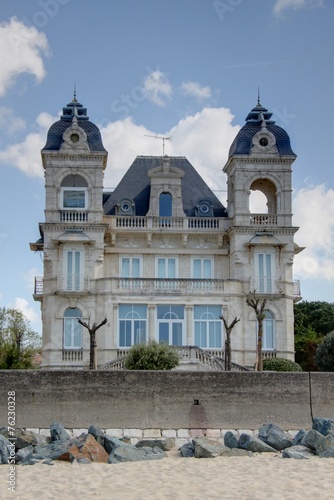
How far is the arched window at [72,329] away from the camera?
41969 millimetres

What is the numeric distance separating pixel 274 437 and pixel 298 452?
1616 mm

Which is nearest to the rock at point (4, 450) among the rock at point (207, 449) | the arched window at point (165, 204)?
the rock at point (207, 449)

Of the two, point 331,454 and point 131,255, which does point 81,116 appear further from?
point 331,454

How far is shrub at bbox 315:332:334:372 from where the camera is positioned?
134ft

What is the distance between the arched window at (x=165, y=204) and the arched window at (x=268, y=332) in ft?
23.6

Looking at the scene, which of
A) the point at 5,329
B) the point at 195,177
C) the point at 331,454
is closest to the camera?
the point at 331,454

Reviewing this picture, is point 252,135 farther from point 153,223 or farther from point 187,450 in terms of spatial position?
point 187,450

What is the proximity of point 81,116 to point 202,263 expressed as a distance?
9.63 metres

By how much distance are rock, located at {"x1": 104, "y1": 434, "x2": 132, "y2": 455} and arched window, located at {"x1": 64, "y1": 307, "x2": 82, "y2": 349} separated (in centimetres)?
1590

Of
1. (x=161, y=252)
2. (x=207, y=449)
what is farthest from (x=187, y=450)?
(x=161, y=252)

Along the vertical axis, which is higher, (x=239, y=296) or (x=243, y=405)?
(x=239, y=296)

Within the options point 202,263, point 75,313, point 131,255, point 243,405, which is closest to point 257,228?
point 202,263

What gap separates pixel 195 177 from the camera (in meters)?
47.9

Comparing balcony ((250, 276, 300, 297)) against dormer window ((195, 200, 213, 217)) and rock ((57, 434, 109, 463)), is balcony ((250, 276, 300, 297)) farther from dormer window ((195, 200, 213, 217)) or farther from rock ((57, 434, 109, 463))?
rock ((57, 434, 109, 463))
